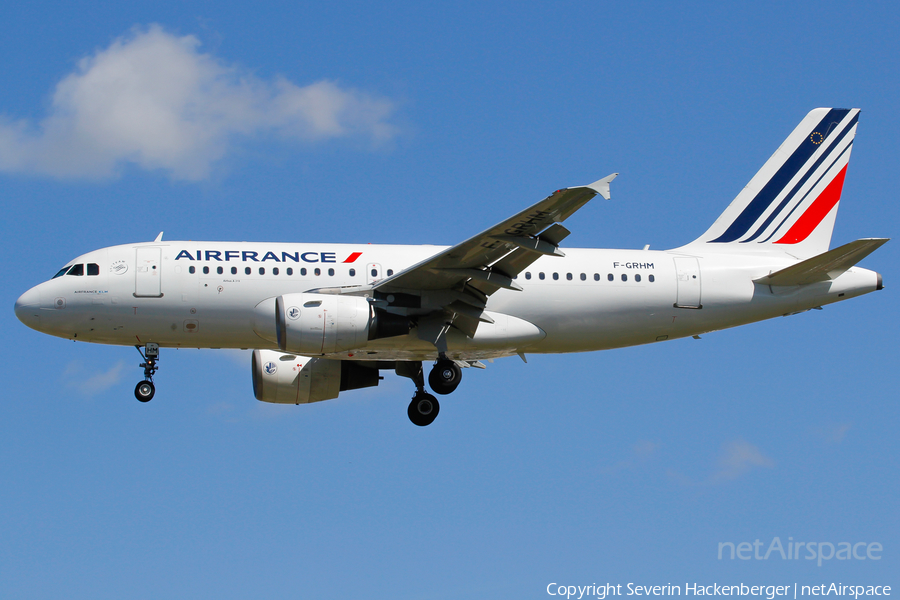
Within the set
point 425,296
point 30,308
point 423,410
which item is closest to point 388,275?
point 425,296


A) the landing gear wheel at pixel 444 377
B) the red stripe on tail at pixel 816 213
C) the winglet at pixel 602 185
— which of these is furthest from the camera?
the red stripe on tail at pixel 816 213

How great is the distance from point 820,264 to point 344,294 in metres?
12.3

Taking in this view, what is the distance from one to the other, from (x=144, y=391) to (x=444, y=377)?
7692 mm

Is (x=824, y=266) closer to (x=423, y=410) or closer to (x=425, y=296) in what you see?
(x=425, y=296)

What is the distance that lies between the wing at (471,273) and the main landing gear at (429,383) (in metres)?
1.17

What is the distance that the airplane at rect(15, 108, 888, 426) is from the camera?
23109 mm

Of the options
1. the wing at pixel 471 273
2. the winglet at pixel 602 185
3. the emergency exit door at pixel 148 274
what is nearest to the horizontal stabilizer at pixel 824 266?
the wing at pixel 471 273

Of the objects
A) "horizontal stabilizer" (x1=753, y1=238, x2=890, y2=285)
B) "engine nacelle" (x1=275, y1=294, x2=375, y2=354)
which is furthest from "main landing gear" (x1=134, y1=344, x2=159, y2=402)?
"horizontal stabilizer" (x1=753, y1=238, x2=890, y2=285)

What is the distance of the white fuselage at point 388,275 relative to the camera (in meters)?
24.1

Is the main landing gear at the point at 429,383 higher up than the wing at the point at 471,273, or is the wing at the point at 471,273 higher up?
the wing at the point at 471,273

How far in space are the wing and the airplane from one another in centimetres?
4

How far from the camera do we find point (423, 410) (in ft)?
88.0

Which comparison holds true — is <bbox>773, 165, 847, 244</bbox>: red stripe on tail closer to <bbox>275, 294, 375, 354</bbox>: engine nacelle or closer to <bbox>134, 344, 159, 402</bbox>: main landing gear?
<bbox>275, 294, 375, 354</bbox>: engine nacelle

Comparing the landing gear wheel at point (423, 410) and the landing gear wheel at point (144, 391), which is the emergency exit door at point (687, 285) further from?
the landing gear wheel at point (144, 391)
